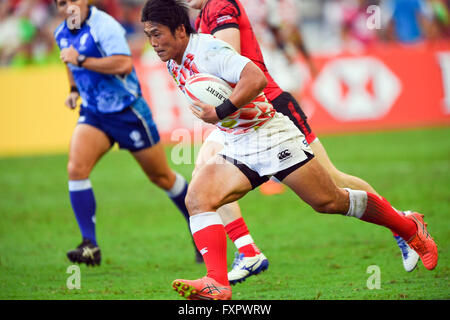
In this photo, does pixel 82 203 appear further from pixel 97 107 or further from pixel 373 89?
pixel 373 89

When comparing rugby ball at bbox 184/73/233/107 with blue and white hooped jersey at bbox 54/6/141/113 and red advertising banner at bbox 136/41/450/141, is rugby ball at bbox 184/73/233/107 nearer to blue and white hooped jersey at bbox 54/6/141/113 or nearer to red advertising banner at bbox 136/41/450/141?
blue and white hooped jersey at bbox 54/6/141/113

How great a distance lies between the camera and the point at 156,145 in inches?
279

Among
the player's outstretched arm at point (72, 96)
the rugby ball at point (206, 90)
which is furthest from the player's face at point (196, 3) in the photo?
the player's outstretched arm at point (72, 96)

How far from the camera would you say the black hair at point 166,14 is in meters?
4.91

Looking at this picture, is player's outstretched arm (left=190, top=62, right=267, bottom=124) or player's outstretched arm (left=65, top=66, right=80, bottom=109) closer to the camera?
player's outstretched arm (left=190, top=62, right=267, bottom=124)

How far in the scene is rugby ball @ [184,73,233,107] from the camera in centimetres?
484

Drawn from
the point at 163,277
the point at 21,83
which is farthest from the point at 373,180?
the point at 21,83

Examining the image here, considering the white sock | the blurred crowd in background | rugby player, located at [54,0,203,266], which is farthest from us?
the blurred crowd in background

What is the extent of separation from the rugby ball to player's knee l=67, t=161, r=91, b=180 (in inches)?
90.1

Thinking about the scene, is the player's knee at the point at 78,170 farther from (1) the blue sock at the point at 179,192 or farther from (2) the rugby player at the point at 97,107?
(1) the blue sock at the point at 179,192

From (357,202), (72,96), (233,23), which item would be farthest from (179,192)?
(357,202)

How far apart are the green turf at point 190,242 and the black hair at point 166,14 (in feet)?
6.86

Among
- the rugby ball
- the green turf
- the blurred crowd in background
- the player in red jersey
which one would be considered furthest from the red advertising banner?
the rugby ball

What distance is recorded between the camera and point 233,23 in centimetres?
570
